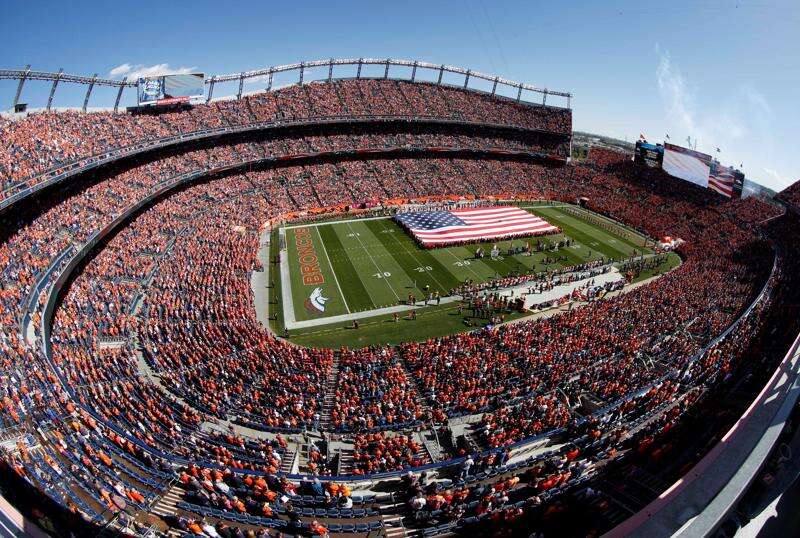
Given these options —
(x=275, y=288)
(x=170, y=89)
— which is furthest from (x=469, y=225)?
(x=170, y=89)

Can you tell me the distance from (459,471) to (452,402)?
4.18 meters

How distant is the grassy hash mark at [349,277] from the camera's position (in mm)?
32156

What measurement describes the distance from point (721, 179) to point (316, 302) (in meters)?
48.8

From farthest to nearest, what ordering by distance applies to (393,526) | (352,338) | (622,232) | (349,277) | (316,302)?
(622,232), (349,277), (316,302), (352,338), (393,526)

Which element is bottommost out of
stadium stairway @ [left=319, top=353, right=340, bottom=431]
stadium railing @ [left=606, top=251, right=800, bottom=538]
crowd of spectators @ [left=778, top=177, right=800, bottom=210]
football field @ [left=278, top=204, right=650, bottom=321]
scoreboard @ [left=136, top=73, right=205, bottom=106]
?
stadium railing @ [left=606, top=251, right=800, bottom=538]

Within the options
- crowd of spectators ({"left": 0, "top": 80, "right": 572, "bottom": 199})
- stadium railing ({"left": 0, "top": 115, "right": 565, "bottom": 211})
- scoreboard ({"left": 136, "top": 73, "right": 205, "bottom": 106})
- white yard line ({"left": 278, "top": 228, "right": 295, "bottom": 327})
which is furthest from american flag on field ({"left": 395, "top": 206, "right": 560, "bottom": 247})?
scoreboard ({"left": 136, "top": 73, "right": 205, "bottom": 106})

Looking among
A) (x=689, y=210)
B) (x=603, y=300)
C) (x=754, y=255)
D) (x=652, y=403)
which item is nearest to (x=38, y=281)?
(x=652, y=403)

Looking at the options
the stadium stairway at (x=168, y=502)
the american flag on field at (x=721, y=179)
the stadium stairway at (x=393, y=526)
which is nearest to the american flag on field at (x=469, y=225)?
the american flag on field at (x=721, y=179)

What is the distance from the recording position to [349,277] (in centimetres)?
3616

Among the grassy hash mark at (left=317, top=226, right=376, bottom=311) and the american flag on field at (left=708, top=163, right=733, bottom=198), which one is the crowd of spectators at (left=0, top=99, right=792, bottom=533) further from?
the american flag on field at (left=708, top=163, right=733, bottom=198)

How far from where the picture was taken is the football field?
32.9m

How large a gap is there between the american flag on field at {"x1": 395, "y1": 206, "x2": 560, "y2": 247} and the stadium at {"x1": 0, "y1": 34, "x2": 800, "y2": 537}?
39 centimetres

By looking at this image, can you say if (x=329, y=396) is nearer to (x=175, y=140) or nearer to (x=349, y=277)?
(x=349, y=277)

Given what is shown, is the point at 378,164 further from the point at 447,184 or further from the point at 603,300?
the point at 603,300
